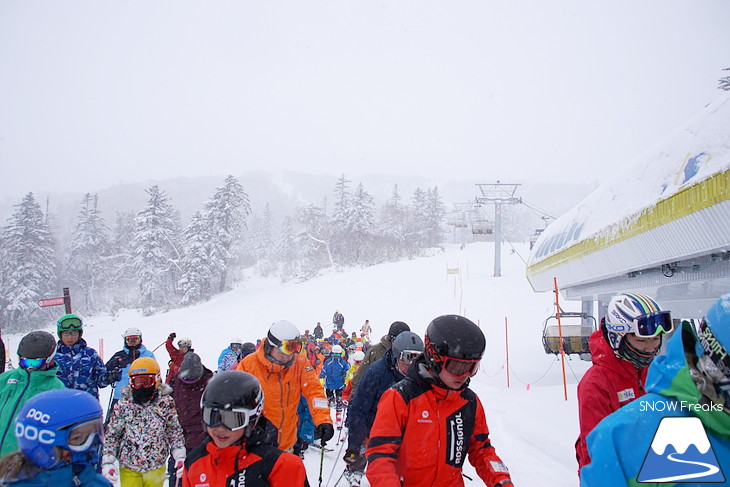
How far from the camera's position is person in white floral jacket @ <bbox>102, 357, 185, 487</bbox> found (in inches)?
147

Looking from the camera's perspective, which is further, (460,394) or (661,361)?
(460,394)

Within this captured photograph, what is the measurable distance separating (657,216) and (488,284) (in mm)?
27818

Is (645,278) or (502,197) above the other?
(502,197)

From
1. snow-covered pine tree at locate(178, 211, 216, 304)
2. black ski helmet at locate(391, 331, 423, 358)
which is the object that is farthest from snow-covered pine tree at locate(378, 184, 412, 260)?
black ski helmet at locate(391, 331, 423, 358)

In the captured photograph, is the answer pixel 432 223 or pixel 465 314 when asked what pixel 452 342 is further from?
pixel 432 223

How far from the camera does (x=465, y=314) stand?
83.0ft

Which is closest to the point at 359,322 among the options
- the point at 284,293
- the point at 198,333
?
the point at 198,333

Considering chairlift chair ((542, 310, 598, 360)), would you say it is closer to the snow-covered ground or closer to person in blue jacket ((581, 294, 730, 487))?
the snow-covered ground

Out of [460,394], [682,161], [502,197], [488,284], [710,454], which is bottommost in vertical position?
[488,284]

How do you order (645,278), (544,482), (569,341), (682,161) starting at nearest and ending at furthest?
(682,161) → (544,482) → (645,278) → (569,341)

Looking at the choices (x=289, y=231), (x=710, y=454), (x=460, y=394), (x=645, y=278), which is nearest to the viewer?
(x=710, y=454)

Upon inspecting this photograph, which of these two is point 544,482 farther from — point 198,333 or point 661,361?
point 198,333

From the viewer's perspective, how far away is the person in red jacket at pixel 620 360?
8.91 feet

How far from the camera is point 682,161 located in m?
5.11
